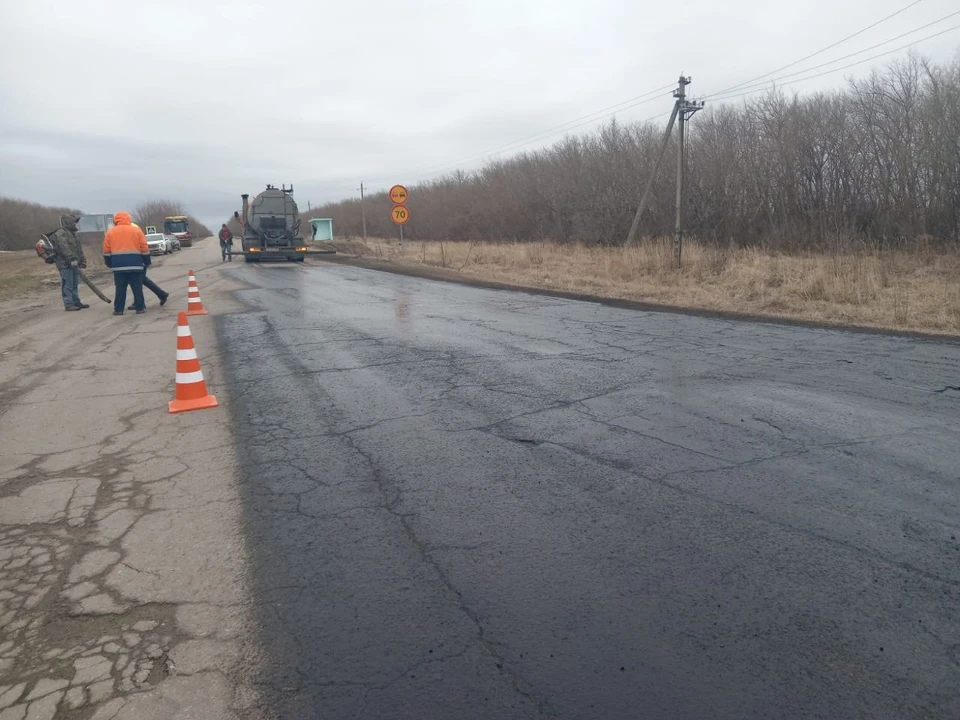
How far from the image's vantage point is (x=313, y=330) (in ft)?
35.9

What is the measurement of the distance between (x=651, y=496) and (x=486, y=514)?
3.43 ft

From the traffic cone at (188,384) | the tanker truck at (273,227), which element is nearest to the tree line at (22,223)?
the tanker truck at (273,227)

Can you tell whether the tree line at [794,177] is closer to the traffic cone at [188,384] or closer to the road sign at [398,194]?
the road sign at [398,194]

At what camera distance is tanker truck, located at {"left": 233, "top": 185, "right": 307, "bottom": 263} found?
29141 mm

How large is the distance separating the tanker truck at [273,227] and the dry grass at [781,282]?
27.3 feet

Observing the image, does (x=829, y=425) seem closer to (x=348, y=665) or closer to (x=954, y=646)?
(x=954, y=646)

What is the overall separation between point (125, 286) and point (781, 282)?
554 inches

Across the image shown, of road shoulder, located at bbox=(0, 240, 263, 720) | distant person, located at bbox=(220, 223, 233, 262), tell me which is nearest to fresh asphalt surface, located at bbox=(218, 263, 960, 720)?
road shoulder, located at bbox=(0, 240, 263, 720)

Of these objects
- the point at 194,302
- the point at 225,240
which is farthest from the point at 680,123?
the point at 225,240

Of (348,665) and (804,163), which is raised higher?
(804,163)

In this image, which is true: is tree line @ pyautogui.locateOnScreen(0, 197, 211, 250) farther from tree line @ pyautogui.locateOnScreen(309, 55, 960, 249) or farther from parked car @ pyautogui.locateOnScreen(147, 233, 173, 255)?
tree line @ pyautogui.locateOnScreen(309, 55, 960, 249)

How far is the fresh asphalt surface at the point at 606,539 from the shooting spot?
2654 millimetres

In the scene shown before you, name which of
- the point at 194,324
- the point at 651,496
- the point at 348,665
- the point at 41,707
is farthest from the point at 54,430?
the point at 194,324

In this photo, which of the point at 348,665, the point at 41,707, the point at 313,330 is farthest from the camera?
the point at 313,330
